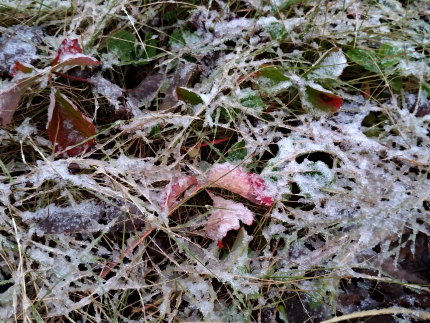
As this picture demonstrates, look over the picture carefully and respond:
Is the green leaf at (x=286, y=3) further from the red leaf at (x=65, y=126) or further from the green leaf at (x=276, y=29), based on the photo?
the red leaf at (x=65, y=126)

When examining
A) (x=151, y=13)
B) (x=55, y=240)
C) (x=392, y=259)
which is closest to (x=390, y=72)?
(x=392, y=259)

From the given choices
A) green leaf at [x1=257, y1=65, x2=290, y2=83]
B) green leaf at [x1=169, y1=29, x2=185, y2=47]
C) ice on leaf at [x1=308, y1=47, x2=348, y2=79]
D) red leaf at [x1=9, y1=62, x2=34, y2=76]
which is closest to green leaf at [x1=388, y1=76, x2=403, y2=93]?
ice on leaf at [x1=308, y1=47, x2=348, y2=79]

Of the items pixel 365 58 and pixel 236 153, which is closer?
pixel 236 153

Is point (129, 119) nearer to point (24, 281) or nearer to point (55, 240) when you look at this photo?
point (55, 240)

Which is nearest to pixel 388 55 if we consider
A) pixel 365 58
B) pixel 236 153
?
pixel 365 58

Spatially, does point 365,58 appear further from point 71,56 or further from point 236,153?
point 71,56

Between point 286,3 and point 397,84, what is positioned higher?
point 286,3

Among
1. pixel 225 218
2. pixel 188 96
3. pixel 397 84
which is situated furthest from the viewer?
pixel 397 84
